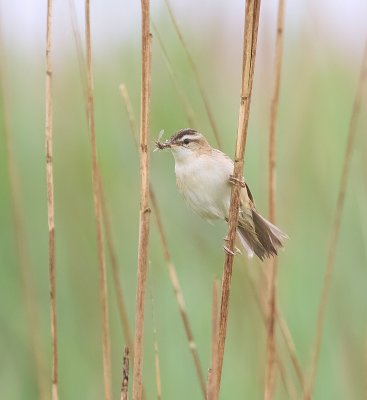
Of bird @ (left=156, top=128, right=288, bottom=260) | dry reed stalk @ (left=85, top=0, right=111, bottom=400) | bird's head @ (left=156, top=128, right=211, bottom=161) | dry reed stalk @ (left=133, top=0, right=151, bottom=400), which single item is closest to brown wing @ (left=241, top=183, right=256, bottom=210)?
bird @ (left=156, top=128, right=288, bottom=260)

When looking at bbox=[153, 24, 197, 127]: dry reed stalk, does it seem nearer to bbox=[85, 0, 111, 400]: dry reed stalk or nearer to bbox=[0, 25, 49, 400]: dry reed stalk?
bbox=[85, 0, 111, 400]: dry reed stalk

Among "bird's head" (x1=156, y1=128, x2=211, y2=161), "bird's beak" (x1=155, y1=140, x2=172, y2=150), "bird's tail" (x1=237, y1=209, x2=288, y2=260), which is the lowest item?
"bird's tail" (x1=237, y1=209, x2=288, y2=260)

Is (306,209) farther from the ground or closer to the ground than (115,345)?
farther from the ground

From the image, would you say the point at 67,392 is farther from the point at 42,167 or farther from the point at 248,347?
the point at 42,167

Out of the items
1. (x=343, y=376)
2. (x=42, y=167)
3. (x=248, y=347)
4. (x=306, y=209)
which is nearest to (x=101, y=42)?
(x=42, y=167)

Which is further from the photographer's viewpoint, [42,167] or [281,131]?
[281,131]

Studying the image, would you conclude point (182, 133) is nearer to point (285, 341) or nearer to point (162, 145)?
point (162, 145)
